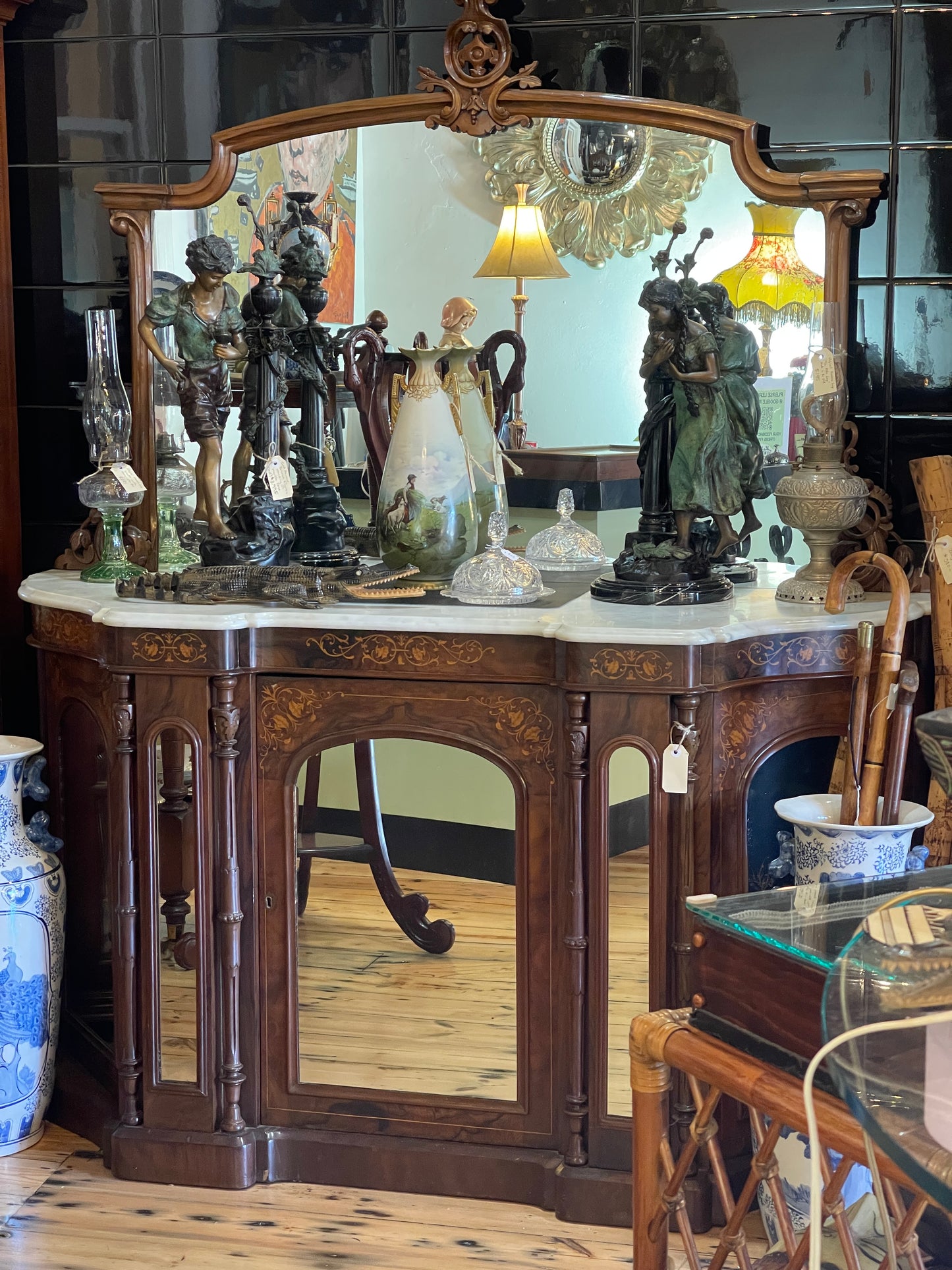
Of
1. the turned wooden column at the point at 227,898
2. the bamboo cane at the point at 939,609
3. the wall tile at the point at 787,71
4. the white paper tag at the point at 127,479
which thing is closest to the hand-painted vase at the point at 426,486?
the turned wooden column at the point at 227,898

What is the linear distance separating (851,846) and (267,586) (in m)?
1.13

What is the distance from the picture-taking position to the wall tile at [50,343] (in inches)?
128

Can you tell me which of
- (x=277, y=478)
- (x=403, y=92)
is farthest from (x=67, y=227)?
(x=277, y=478)

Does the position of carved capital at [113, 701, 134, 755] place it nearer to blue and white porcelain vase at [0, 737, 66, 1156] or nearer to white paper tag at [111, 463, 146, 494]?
blue and white porcelain vase at [0, 737, 66, 1156]

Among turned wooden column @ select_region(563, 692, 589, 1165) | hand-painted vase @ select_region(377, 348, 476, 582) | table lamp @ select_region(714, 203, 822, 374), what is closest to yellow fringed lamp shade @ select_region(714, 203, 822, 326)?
table lamp @ select_region(714, 203, 822, 374)

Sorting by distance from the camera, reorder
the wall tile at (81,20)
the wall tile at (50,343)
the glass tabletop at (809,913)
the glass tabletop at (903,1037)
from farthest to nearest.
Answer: the wall tile at (50,343) → the wall tile at (81,20) → the glass tabletop at (809,913) → the glass tabletop at (903,1037)

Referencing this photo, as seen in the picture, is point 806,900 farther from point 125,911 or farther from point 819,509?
point 125,911

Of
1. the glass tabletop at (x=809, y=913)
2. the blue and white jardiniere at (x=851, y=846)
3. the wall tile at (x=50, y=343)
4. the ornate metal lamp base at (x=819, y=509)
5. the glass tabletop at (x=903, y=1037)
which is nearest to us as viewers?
the glass tabletop at (x=903, y=1037)

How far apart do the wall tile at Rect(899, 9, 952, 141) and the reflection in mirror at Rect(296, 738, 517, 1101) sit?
148 cm

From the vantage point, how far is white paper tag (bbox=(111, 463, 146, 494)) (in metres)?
2.98

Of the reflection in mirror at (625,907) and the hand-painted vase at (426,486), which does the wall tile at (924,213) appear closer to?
the hand-painted vase at (426,486)

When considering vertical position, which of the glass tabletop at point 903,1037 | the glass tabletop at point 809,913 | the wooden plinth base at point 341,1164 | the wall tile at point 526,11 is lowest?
the wooden plinth base at point 341,1164

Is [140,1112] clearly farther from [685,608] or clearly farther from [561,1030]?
[685,608]

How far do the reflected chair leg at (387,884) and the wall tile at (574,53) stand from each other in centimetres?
142
